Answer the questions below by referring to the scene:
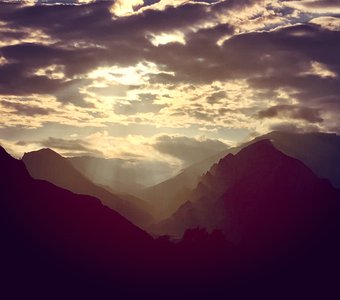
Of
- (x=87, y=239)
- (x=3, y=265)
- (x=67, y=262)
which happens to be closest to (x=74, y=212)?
(x=87, y=239)

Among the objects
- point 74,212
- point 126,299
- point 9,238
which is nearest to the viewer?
point 9,238

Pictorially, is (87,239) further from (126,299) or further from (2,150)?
(2,150)

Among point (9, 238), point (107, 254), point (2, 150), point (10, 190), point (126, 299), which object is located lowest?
point (126, 299)

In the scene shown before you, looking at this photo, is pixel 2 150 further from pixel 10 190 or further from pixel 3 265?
pixel 3 265

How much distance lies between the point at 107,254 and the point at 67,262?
19.1 meters

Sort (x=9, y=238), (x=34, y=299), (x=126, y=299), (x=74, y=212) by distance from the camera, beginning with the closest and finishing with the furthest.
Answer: (x=34, y=299) → (x=9, y=238) → (x=126, y=299) → (x=74, y=212)

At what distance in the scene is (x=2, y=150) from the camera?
194 meters

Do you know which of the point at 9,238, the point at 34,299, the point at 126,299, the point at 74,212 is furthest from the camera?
the point at 74,212

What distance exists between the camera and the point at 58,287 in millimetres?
168500

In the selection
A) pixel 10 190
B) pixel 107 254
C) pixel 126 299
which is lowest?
pixel 126 299

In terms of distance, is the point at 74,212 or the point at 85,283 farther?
the point at 74,212

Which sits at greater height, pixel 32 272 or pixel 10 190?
pixel 10 190

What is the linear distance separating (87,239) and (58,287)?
27552 mm

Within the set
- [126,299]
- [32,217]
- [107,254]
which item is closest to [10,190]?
[32,217]
